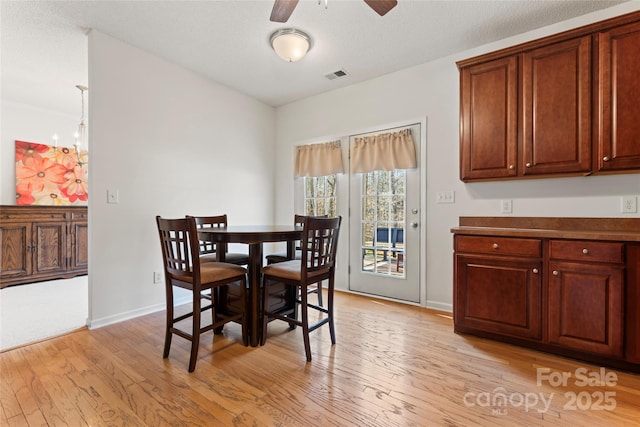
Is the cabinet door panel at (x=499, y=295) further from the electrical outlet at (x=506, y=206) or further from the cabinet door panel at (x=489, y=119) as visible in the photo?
the cabinet door panel at (x=489, y=119)

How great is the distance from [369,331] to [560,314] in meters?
1.38

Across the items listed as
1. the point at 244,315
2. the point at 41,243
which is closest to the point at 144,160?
the point at 244,315

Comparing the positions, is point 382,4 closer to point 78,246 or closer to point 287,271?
point 287,271

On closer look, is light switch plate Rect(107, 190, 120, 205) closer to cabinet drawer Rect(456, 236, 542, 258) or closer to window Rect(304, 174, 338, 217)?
window Rect(304, 174, 338, 217)

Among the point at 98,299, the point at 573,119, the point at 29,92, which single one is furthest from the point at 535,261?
the point at 29,92

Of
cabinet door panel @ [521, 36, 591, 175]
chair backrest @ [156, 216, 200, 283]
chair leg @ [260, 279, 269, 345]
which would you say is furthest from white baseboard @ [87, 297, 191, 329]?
cabinet door panel @ [521, 36, 591, 175]

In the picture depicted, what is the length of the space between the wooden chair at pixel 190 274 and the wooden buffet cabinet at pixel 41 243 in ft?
11.0

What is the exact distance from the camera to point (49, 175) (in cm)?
448

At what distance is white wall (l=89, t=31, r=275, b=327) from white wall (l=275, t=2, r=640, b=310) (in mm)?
1327

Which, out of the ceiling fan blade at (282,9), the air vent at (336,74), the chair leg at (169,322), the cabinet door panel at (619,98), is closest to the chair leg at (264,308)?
the chair leg at (169,322)

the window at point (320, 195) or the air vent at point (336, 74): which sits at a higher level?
the air vent at point (336, 74)

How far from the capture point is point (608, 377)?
5.96 ft

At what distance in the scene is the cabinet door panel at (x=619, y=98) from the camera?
1994mm

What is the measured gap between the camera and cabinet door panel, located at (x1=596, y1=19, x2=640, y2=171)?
199 centimetres
